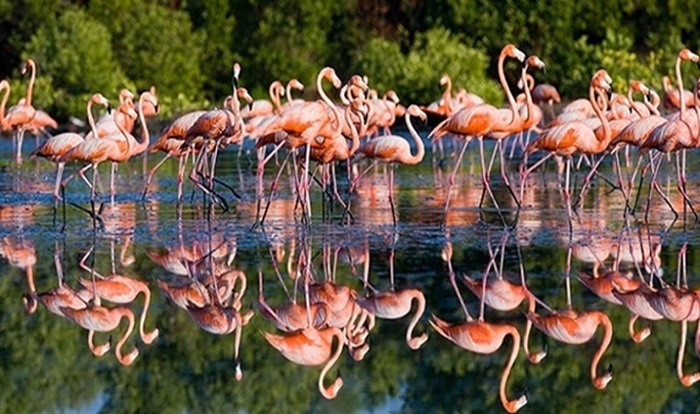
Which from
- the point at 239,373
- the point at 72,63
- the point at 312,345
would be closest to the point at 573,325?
the point at 312,345

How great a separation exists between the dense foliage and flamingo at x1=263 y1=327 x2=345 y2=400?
62.4 feet

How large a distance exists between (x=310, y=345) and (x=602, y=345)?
137 centimetres

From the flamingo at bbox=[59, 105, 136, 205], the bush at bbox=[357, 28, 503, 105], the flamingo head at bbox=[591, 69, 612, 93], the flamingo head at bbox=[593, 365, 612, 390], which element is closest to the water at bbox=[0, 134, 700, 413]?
the flamingo head at bbox=[593, 365, 612, 390]

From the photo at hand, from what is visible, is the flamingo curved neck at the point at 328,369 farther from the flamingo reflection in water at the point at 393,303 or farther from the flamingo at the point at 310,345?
the flamingo reflection in water at the point at 393,303

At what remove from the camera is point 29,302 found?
890 centimetres

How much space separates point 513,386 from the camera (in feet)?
22.0

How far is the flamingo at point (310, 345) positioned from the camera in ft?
24.0

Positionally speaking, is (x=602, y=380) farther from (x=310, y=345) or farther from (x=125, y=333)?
(x=125, y=333)

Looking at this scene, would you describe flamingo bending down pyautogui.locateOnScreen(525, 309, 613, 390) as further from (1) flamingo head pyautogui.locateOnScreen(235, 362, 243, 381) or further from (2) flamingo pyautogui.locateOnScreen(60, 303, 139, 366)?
(2) flamingo pyautogui.locateOnScreen(60, 303, 139, 366)

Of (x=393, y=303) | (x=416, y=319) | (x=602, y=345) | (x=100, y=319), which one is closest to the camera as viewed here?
(x=602, y=345)

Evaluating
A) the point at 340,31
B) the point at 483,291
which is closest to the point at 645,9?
the point at 340,31

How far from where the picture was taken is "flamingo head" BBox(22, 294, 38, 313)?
868 centimetres

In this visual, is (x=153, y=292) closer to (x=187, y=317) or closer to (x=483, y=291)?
(x=187, y=317)

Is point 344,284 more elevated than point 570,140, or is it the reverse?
point 570,140
